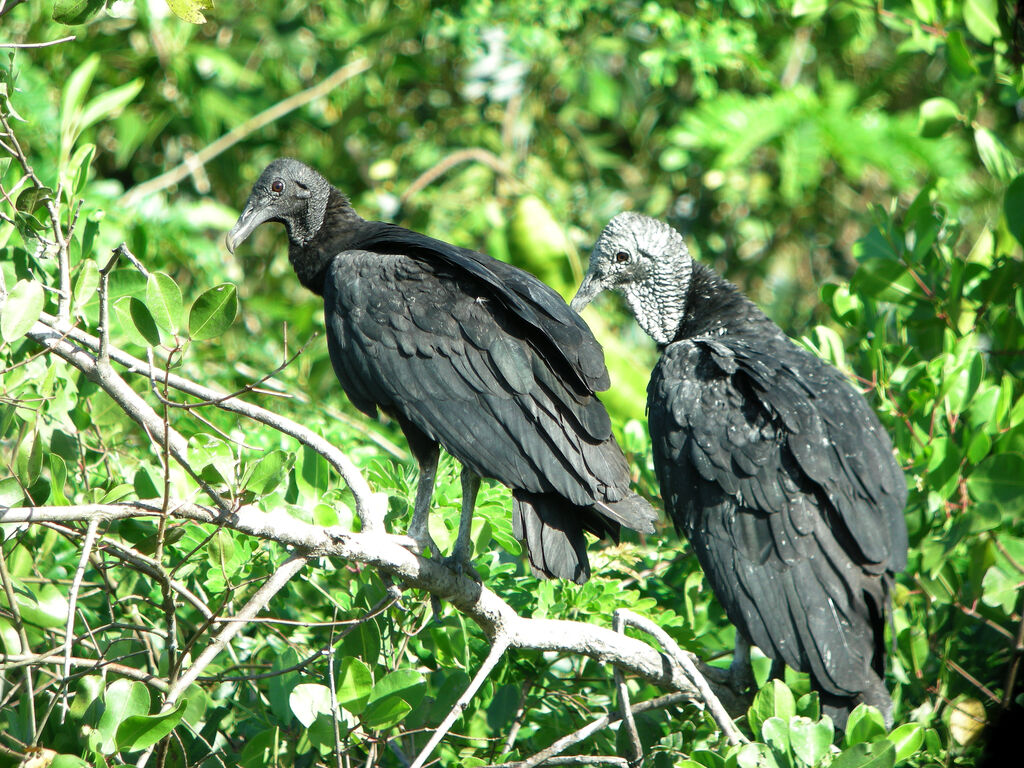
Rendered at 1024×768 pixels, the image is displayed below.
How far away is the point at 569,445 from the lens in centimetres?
255

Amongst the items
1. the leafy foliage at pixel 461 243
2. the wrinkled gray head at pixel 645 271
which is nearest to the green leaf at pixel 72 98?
the leafy foliage at pixel 461 243

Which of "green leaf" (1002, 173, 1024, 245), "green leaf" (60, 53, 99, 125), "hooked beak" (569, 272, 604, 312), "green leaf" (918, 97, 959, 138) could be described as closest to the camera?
"green leaf" (60, 53, 99, 125)

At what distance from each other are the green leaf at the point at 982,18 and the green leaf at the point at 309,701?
311 centimetres

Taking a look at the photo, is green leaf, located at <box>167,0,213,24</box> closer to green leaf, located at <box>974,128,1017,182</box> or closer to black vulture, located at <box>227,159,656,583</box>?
black vulture, located at <box>227,159,656,583</box>

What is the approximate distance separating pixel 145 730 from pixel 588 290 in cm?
258

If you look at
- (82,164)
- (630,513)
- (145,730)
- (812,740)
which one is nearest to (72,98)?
(82,164)

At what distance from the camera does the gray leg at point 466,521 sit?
8.40ft

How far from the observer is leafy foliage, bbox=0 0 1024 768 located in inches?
84.2

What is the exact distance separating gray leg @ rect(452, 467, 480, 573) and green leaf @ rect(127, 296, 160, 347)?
3.14 ft

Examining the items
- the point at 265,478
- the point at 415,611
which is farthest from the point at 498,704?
the point at 265,478

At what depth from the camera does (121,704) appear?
190 centimetres

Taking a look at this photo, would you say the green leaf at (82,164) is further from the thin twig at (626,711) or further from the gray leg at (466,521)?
the thin twig at (626,711)

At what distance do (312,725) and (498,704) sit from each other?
2.23ft

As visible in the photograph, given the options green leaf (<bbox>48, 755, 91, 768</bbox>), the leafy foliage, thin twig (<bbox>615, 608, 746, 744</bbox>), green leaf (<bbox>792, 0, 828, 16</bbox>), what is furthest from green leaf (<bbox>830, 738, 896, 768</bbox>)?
green leaf (<bbox>792, 0, 828, 16</bbox>)
